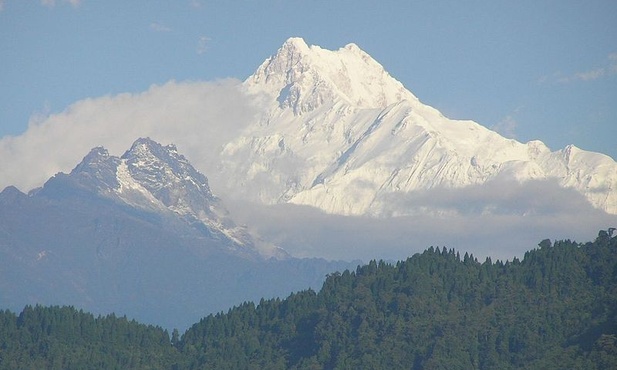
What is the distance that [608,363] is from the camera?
7859 inches
